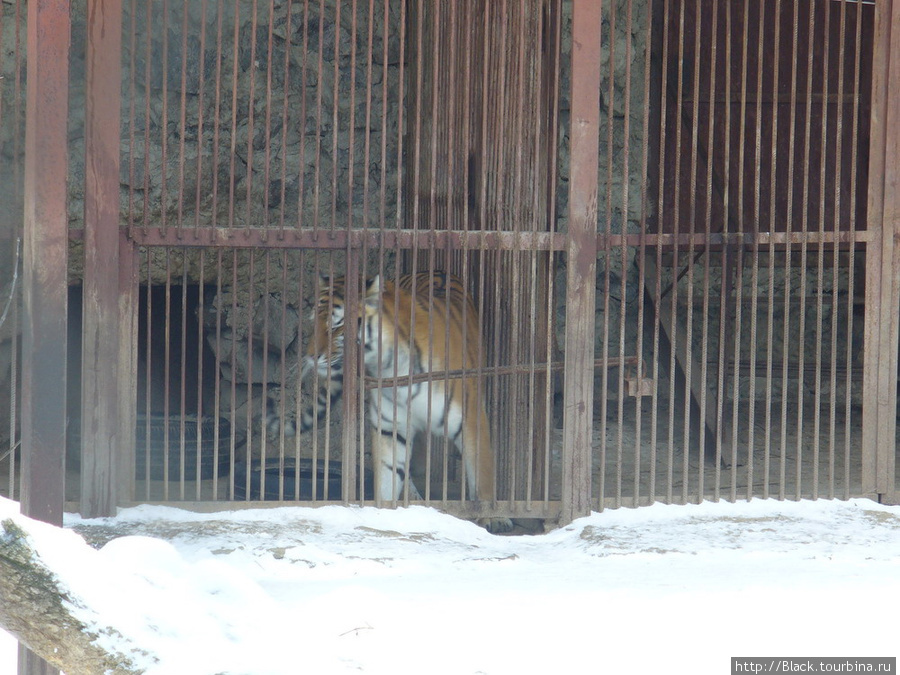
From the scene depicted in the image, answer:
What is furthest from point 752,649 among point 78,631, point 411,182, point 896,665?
point 411,182

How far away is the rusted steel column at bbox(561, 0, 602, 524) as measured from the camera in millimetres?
3527

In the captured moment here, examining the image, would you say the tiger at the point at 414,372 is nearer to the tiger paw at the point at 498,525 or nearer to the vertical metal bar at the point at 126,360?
the tiger paw at the point at 498,525

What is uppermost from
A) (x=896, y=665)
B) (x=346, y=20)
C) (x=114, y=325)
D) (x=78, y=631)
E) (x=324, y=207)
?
(x=346, y=20)

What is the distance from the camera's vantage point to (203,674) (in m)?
2.01

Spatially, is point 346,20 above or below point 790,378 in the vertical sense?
above

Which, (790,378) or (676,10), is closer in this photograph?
(676,10)

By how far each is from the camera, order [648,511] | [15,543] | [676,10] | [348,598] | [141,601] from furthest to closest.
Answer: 1. [676,10]
2. [648,511]
3. [348,598]
4. [141,601]
5. [15,543]

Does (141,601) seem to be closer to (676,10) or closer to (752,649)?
(752,649)

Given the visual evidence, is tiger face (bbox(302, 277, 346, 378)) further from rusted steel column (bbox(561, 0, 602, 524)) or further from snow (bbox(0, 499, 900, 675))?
rusted steel column (bbox(561, 0, 602, 524))

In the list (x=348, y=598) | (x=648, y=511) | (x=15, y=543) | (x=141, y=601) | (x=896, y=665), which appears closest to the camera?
(x=15, y=543)

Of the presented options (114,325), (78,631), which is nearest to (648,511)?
(114,325)

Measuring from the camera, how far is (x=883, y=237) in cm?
371

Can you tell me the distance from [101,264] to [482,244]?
124 centimetres

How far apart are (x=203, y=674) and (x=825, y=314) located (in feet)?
19.1
